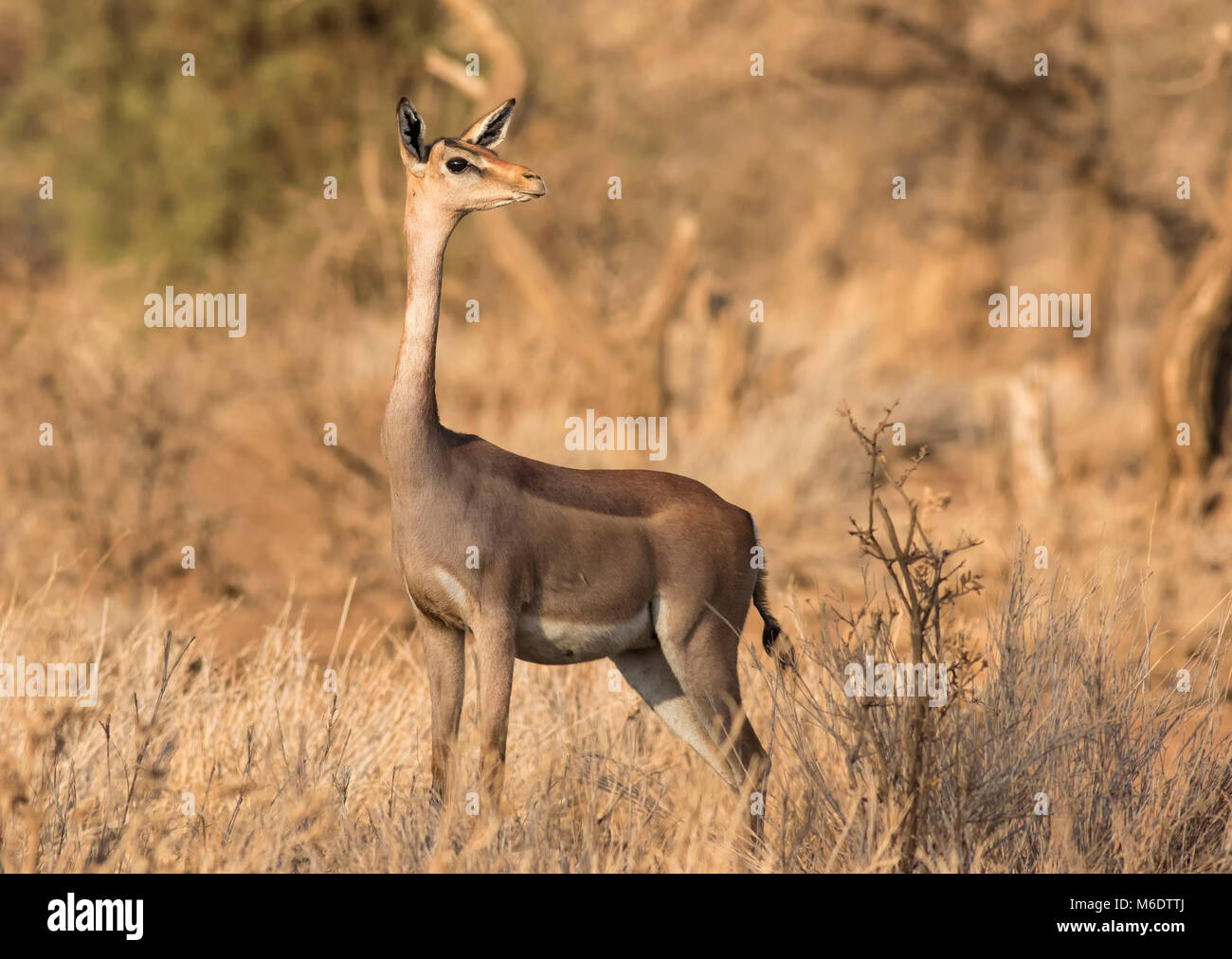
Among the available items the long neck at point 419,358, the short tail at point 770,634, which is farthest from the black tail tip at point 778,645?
the long neck at point 419,358

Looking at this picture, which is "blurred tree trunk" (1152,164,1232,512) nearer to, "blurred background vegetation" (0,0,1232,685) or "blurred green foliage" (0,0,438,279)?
"blurred background vegetation" (0,0,1232,685)

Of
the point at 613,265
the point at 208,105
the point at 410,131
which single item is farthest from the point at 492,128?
the point at 208,105

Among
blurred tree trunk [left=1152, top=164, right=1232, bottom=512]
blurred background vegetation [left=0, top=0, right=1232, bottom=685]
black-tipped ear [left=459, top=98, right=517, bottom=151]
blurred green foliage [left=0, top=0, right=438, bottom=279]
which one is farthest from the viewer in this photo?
blurred green foliage [left=0, top=0, right=438, bottom=279]

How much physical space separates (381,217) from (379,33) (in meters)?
5.99

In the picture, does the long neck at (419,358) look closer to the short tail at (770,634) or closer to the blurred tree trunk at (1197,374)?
the short tail at (770,634)

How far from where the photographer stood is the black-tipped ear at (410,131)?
179 inches

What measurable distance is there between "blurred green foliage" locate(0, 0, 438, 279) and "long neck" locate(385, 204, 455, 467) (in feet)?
51.7

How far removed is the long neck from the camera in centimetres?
450

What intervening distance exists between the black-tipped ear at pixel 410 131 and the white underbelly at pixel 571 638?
145 cm

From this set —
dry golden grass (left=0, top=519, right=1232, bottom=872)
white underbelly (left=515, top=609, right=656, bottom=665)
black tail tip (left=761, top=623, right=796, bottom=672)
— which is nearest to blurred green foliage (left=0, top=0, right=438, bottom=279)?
dry golden grass (left=0, top=519, right=1232, bottom=872)

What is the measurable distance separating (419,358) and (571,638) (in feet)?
3.22

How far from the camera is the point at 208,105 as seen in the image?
20.0m

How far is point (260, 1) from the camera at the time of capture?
65.7ft
